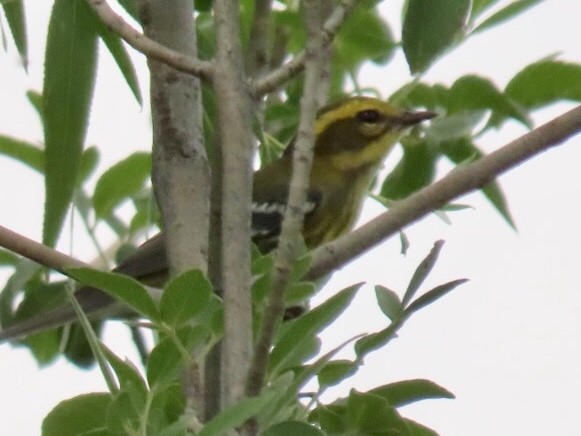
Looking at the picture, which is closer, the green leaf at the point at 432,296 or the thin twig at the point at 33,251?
the green leaf at the point at 432,296

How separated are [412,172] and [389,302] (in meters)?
0.88

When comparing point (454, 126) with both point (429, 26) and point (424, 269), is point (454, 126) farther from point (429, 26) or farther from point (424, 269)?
point (424, 269)

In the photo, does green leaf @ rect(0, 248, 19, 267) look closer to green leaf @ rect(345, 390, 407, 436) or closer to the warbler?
the warbler

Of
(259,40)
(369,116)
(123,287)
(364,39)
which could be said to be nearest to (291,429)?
(123,287)

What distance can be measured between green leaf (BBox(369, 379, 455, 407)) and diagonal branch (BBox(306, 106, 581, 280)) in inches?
6.8

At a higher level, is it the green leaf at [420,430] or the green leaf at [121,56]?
the green leaf at [121,56]

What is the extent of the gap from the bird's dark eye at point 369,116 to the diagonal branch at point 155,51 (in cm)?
214

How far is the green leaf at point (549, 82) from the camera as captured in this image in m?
2.33

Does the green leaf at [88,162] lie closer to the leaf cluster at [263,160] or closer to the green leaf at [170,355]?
the leaf cluster at [263,160]

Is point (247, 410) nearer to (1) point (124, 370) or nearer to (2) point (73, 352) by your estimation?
(1) point (124, 370)

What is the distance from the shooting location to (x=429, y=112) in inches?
102

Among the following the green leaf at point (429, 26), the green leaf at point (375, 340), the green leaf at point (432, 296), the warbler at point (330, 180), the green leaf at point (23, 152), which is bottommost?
the green leaf at point (375, 340)

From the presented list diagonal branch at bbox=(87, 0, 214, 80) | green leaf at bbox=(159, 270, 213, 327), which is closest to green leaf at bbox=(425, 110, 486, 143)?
diagonal branch at bbox=(87, 0, 214, 80)

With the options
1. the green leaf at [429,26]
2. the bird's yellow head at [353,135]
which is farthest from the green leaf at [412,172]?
the bird's yellow head at [353,135]
